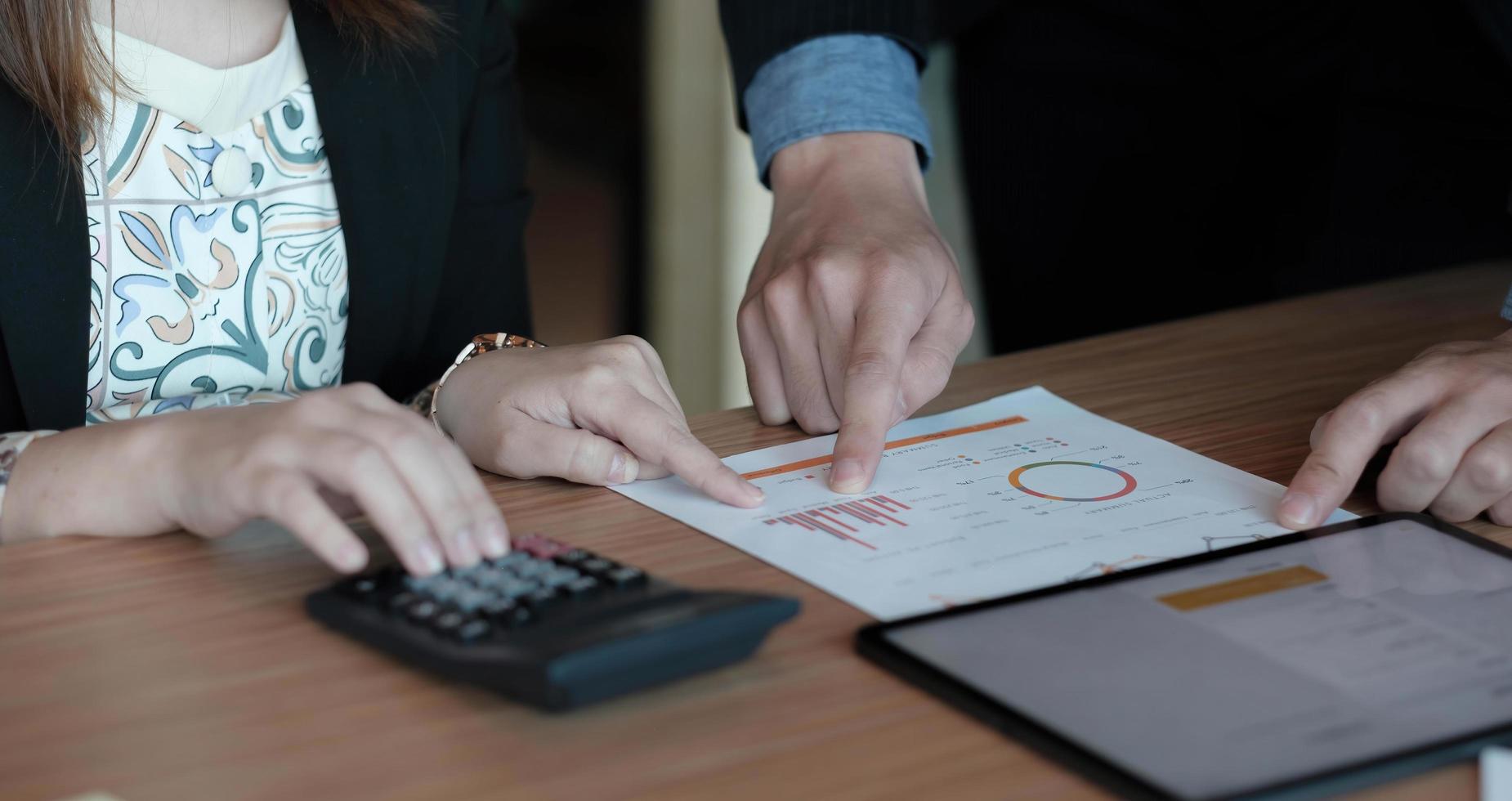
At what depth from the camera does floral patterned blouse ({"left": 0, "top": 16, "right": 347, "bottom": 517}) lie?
0.88 meters

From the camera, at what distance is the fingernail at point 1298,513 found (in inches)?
25.5

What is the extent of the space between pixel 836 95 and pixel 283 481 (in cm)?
62

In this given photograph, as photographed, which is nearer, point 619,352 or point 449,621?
point 449,621

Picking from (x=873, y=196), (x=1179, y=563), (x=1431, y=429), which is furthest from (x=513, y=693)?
(x=873, y=196)

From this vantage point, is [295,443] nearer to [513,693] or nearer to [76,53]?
[513,693]

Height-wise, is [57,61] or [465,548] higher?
[57,61]

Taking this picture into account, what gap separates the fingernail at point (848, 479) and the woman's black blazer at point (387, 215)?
1.50 feet

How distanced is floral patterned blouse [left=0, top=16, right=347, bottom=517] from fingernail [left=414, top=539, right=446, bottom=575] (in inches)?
16.9

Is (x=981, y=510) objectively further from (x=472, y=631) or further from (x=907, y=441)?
(x=472, y=631)

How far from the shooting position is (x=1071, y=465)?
731 mm

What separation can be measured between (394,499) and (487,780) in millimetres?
149

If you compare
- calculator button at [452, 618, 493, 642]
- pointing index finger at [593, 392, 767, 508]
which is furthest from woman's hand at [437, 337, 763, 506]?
calculator button at [452, 618, 493, 642]

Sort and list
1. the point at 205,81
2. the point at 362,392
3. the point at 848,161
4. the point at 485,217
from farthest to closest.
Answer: the point at 485,217, the point at 848,161, the point at 205,81, the point at 362,392

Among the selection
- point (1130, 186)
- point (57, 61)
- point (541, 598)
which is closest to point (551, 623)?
point (541, 598)
